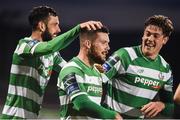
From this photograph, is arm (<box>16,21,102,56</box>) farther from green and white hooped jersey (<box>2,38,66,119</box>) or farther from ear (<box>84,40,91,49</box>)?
ear (<box>84,40,91,49</box>)

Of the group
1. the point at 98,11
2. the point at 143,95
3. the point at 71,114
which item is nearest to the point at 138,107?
the point at 143,95

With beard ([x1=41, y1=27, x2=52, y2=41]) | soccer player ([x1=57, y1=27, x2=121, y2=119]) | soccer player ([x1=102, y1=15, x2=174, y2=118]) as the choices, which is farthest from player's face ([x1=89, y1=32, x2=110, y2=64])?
beard ([x1=41, y1=27, x2=52, y2=41])

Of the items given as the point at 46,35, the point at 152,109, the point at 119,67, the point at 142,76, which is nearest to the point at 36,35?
the point at 46,35

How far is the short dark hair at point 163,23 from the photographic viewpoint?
5.49 ft

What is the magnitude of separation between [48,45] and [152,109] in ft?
1.93

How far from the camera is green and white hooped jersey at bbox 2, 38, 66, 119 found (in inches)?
60.6

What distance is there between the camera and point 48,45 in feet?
4.37

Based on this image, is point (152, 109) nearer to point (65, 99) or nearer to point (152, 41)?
point (152, 41)

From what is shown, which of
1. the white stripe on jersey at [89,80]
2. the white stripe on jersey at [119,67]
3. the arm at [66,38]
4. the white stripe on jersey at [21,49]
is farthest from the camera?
the white stripe on jersey at [119,67]

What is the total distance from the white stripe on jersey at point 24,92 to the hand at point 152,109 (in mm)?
461

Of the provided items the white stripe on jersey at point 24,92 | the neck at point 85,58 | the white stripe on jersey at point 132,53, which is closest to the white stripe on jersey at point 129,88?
the white stripe on jersey at point 132,53

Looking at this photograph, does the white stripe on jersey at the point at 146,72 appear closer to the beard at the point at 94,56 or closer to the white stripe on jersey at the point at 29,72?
the beard at the point at 94,56

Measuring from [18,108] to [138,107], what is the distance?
515mm

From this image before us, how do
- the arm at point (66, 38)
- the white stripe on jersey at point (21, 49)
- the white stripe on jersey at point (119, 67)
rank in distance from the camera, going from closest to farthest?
the arm at point (66, 38)
the white stripe on jersey at point (21, 49)
the white stripe on jersey at point (119, 67)
